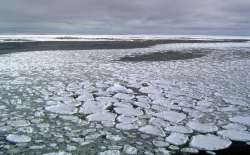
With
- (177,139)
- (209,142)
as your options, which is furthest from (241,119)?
(177,139)

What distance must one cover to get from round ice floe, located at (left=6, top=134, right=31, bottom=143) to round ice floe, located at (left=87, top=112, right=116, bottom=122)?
1137mm

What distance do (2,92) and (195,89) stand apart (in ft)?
15.2

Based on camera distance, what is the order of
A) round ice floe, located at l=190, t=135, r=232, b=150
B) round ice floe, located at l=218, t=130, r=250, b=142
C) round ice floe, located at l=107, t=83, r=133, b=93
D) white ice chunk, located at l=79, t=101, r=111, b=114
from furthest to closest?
1. round ice floe, located at l=107, t=83, r=133, b=93
2. white ice chunk, located at l=79, t=101, r=111, b=114
3. round ice floe, located at l=218, t=130, r=250, b=142
4. round ice floe, located at l=190, t=135, r=232, b=150

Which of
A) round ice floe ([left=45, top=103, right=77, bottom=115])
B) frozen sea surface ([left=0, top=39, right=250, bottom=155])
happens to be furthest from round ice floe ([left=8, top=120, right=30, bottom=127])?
round ice floe ([left=45, top=103, right=77, bottom=115])

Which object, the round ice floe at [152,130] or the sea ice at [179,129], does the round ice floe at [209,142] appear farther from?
the round ice floe at [152,130]

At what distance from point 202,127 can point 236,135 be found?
0.50 metres

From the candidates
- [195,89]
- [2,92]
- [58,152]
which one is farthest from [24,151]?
[195,89]

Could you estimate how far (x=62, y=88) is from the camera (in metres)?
6.78

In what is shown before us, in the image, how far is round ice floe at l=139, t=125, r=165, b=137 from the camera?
389cm

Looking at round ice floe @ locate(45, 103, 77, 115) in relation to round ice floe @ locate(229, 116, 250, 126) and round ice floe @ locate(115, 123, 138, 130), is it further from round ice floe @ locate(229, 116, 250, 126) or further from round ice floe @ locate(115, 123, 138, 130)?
round ice floe @ locate(229, 116, 250, 126)

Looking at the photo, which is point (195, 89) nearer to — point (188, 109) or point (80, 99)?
point (188, 109)

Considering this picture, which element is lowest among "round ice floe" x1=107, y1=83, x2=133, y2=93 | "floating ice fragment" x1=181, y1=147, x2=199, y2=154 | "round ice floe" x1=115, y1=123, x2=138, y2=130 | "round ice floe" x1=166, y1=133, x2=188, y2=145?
"floating ice fragment" x1=181, y1=147, x2=199, y2=154

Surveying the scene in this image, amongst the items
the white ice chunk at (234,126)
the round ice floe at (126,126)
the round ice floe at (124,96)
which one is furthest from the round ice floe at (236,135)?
the round ice floe at (124,96)

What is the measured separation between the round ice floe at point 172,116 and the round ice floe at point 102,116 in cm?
79
